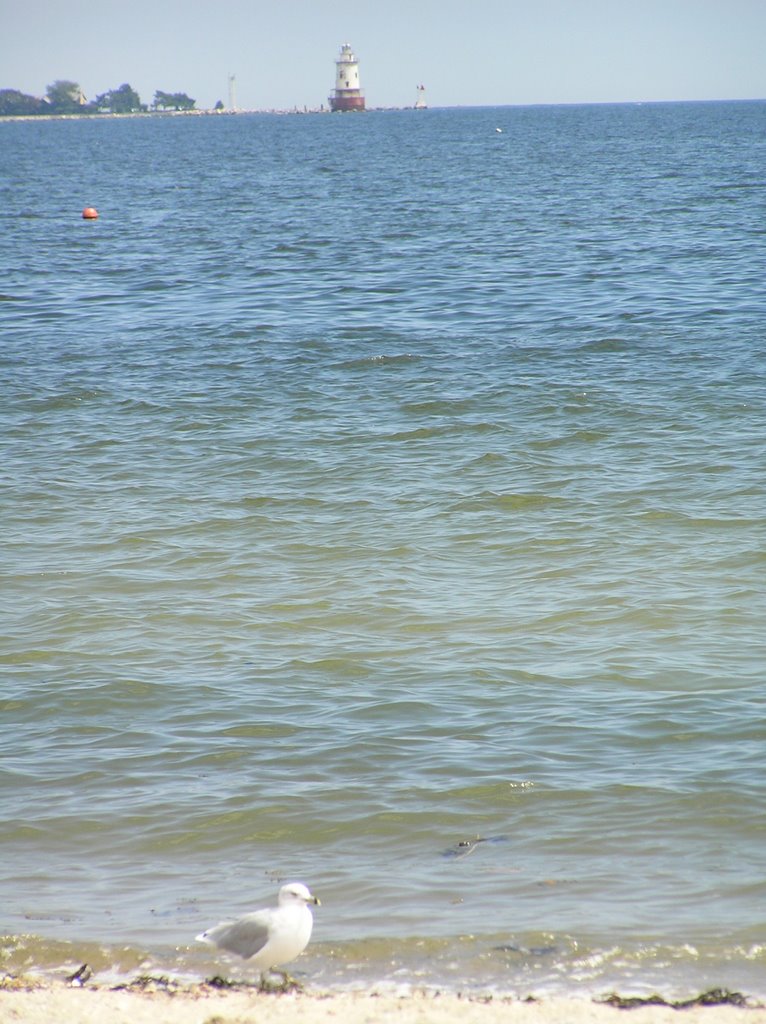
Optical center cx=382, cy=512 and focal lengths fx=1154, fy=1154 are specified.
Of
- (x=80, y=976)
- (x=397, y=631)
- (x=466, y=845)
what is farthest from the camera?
(x=397, y=631)

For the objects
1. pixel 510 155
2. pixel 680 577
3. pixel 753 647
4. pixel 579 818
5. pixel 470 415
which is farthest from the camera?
pixel 510 155

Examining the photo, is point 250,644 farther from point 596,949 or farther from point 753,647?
point 596,949

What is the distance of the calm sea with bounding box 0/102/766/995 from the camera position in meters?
4.97

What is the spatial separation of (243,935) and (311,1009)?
40cm

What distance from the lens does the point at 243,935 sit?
14.3ft

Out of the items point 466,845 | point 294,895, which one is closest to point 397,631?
point 466,845

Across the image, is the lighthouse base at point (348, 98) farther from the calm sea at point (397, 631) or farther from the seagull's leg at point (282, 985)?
the seagull's leg at point (282, 985)

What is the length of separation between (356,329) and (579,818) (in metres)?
13.9

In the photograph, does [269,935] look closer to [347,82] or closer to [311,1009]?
[311,1009]

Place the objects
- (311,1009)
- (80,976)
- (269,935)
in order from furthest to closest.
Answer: (80,976) < (269,935) < (311,1009)

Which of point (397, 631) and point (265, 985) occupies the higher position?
point (265, 985)

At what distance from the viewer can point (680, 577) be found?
8984 mm

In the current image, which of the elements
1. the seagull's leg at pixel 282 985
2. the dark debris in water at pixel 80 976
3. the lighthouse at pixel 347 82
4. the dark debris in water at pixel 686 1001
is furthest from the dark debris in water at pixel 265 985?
the lighthouse at pixel 347 82

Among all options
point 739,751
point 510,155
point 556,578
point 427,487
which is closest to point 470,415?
point 427,487
